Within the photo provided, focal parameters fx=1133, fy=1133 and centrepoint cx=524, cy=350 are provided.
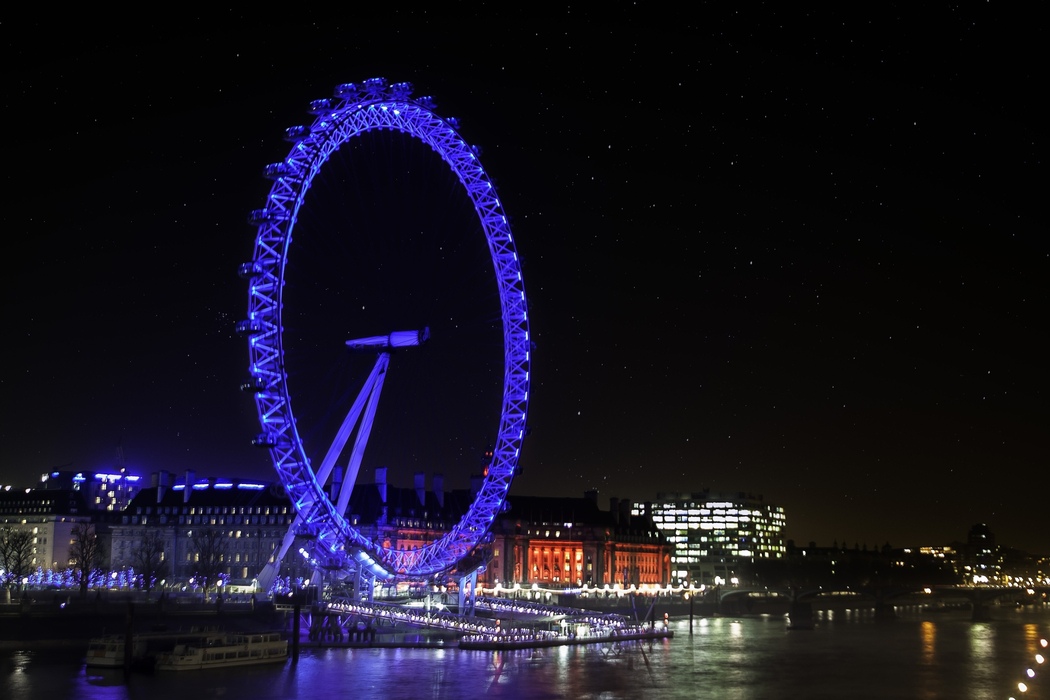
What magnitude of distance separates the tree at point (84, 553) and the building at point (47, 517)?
3.24 meters

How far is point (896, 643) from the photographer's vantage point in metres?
83.9

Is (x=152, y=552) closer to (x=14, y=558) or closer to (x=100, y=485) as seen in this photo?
(x=14, y=558)

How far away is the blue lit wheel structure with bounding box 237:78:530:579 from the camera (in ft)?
176

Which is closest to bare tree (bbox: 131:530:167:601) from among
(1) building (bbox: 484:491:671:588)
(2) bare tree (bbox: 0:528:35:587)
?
(2) bare tree (bbox: 0:528:35:587)

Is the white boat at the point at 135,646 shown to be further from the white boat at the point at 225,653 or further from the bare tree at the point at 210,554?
the bare tree at the point at 210,554

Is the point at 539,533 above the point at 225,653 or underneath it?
above

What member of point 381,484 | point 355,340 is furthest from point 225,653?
point 381,484

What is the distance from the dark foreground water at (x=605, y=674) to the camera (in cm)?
4897

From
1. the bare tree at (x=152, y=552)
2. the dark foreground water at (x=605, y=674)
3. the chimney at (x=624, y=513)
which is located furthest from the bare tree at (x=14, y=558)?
the chimney at (x=624, y=513)

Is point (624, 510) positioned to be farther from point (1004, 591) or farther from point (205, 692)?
point (205, 692)

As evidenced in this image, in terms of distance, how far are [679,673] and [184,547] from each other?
242 feet

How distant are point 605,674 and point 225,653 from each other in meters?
19.0

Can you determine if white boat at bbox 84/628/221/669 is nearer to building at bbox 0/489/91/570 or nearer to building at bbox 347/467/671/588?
building at bbox 347/467/671/588

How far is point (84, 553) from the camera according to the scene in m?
86.9
